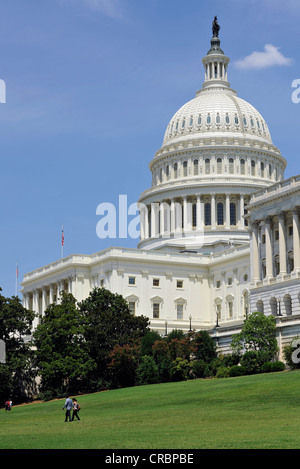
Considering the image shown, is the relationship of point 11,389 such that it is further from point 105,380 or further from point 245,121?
point 245,121

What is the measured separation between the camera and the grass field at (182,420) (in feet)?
113

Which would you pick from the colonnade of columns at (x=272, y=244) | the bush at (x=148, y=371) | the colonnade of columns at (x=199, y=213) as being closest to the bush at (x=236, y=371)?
the bush at (x=148, y=371)

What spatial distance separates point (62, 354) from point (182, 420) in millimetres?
45115

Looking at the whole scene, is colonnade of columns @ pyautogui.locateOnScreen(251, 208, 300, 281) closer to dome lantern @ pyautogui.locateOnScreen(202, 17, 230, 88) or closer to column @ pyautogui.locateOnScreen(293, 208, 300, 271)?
column @ pyautogui.locateOnScreen(293, 208, 300, 271)

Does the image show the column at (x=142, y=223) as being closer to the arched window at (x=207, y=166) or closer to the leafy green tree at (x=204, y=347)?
the arched window at (x=207, y=166)

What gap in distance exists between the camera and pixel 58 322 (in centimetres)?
9094

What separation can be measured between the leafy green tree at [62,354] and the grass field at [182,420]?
13.2 metres

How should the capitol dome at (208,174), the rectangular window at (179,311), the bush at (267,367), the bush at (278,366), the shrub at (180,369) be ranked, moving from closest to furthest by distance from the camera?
the bush at (278,366)
the bush at (267,367)
the shrub at (180,369)
the rectangular window at (179,311)
the capitol dome at (208,174)

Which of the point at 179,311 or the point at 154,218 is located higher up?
the point at 154,218

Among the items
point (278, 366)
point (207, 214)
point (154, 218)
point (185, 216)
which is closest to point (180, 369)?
point (278, 366)

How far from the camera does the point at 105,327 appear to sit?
3627 inches

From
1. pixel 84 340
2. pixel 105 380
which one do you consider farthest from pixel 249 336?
pixel 84 340

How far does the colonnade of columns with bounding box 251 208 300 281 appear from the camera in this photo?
9881 centimetres

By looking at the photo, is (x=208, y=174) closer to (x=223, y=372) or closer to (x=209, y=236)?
(x=209, y=236)
